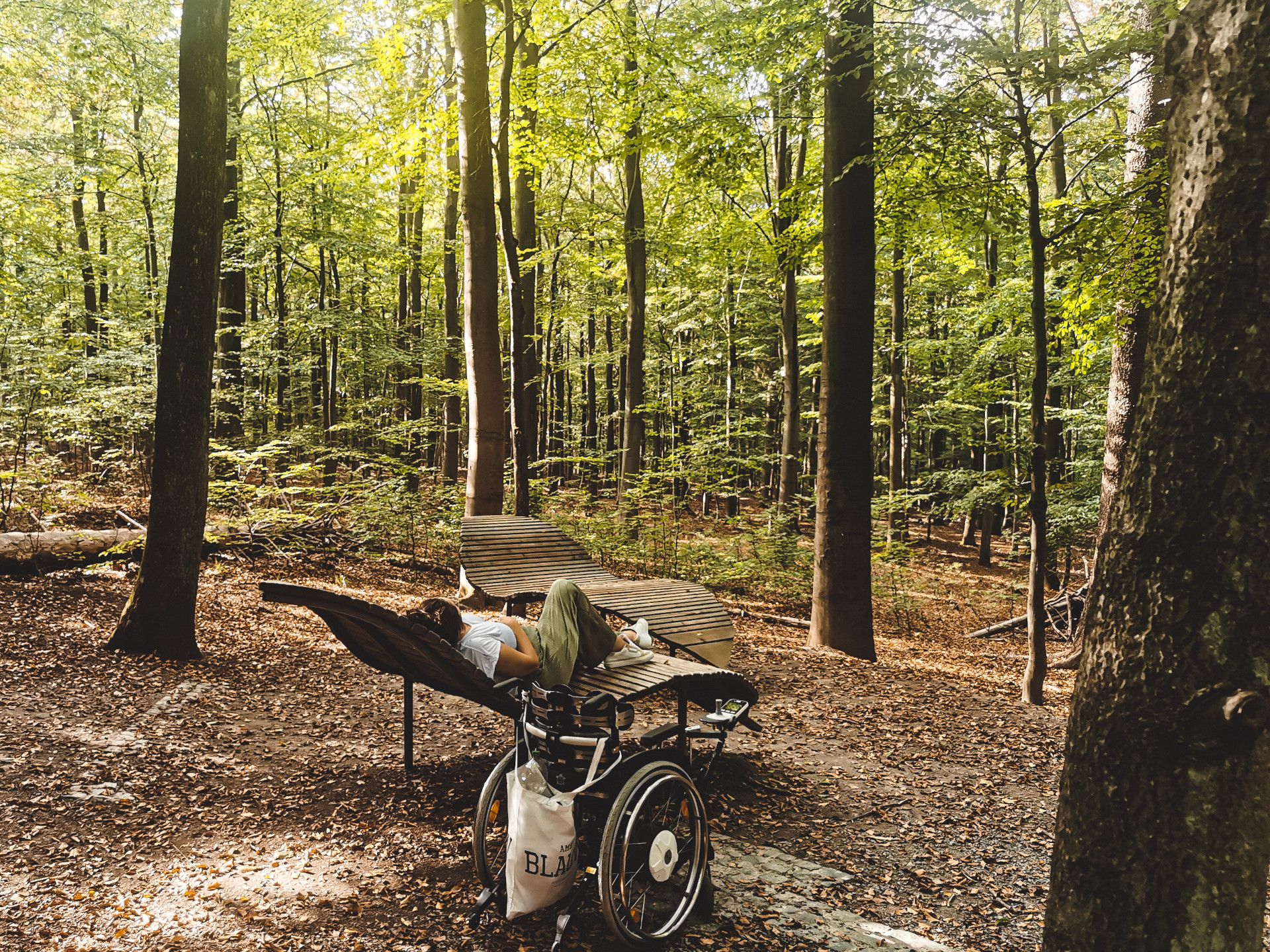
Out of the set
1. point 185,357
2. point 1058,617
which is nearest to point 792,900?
point 185,357

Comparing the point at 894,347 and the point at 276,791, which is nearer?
the point at 276,791

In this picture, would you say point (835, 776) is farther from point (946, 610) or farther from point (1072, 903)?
point (946, 610)

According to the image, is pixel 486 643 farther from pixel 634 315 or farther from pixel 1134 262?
pixel 634 315

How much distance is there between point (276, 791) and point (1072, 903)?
13.0ft

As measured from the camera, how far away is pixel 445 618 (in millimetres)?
3887

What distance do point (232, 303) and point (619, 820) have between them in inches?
583

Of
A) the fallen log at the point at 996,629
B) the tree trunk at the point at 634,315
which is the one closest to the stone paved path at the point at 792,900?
the fallen log at the point at 996,629

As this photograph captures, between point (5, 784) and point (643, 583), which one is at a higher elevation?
point (643, 583)

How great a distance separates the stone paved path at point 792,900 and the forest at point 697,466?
0.10ft

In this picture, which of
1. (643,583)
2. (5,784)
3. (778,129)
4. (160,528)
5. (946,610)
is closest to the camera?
(5,784)

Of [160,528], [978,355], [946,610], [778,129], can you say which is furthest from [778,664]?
[778,129]

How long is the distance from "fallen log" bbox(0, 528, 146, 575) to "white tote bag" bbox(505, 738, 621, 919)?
686 cm

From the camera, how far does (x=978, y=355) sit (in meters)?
13.8

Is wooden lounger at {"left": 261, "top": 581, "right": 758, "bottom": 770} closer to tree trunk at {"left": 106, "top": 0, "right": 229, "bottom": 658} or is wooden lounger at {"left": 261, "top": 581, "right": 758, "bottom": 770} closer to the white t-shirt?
the white t-shirt
